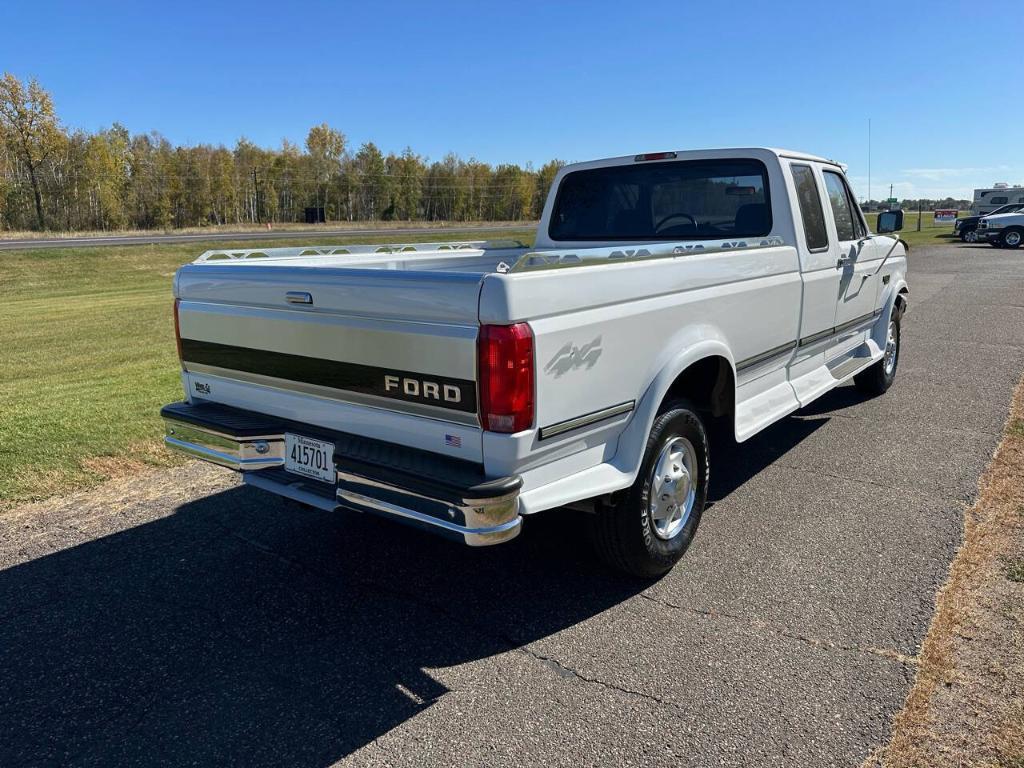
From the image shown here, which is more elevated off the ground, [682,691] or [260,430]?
[260,430]

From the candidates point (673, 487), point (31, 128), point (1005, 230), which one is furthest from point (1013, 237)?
point (31, 128)

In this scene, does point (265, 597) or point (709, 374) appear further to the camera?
point (709, 374)

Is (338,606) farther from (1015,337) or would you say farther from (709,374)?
(1015,337)

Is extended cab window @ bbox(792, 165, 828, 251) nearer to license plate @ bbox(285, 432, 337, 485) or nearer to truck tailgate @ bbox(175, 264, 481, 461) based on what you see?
truck tailgate @ bbox(175, 264, 481, 461)

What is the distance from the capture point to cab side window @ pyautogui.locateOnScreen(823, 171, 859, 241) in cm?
579

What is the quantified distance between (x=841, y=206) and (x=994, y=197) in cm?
4708

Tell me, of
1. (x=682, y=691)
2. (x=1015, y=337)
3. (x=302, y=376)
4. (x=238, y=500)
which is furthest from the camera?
(x=1015, y=337)

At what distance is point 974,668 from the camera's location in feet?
9.76

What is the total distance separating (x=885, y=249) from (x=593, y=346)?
4.95 m

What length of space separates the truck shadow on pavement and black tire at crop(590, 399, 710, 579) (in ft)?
A: 0.62

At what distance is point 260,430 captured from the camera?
3605mm

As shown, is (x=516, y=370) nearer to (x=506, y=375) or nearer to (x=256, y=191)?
(x=506, y=375)

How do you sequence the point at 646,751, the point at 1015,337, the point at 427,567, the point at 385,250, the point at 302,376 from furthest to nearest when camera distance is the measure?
the point at 1015,337 → the point at 385,250 → the point at 427,567 → the point at 302,376 → the point at 646,751

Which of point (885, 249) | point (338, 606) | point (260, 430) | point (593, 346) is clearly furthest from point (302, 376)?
point (885, 249)
